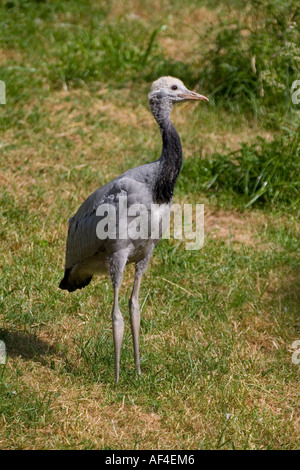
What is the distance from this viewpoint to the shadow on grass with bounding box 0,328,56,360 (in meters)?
5.09

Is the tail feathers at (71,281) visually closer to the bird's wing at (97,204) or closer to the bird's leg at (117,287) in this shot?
the bird's wing at (97,204)

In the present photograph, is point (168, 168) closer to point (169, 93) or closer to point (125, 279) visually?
point (169, 93)

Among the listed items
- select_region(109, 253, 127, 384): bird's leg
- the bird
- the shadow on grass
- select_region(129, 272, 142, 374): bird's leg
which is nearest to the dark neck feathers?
the bird

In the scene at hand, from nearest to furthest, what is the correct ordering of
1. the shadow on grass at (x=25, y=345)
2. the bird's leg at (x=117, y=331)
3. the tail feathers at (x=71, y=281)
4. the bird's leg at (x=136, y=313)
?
the bird's leg at (x=117, y=331) → the bird's leg at (x=136, y=313) → the shadow on grass at (x=25, y=345) → the tail feathers at (x=71, y=281)

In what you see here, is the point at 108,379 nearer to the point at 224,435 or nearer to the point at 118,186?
the point at 224,435

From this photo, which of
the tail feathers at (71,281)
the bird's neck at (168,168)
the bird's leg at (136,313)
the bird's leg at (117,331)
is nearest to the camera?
the bird's neck at (168,168)

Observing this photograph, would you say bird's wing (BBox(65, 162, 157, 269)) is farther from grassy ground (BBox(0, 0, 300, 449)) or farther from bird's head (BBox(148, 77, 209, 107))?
grassy ground (BBox(0, 0, 300, 449))

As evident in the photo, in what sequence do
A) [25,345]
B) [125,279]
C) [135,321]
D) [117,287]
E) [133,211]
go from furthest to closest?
1. [125,279]
2. [25,345]
3. [135,321]
4. [117,287]
5. [133,211]

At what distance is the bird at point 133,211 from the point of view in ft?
15.0

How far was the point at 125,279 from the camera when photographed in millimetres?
6078

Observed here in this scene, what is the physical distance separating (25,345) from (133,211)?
1.32 meters

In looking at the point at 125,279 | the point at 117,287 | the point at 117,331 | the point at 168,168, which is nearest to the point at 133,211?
the point at 168,168

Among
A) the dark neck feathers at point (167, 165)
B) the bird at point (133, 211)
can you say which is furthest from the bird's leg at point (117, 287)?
the dark neck feathers at point (167, 165)
